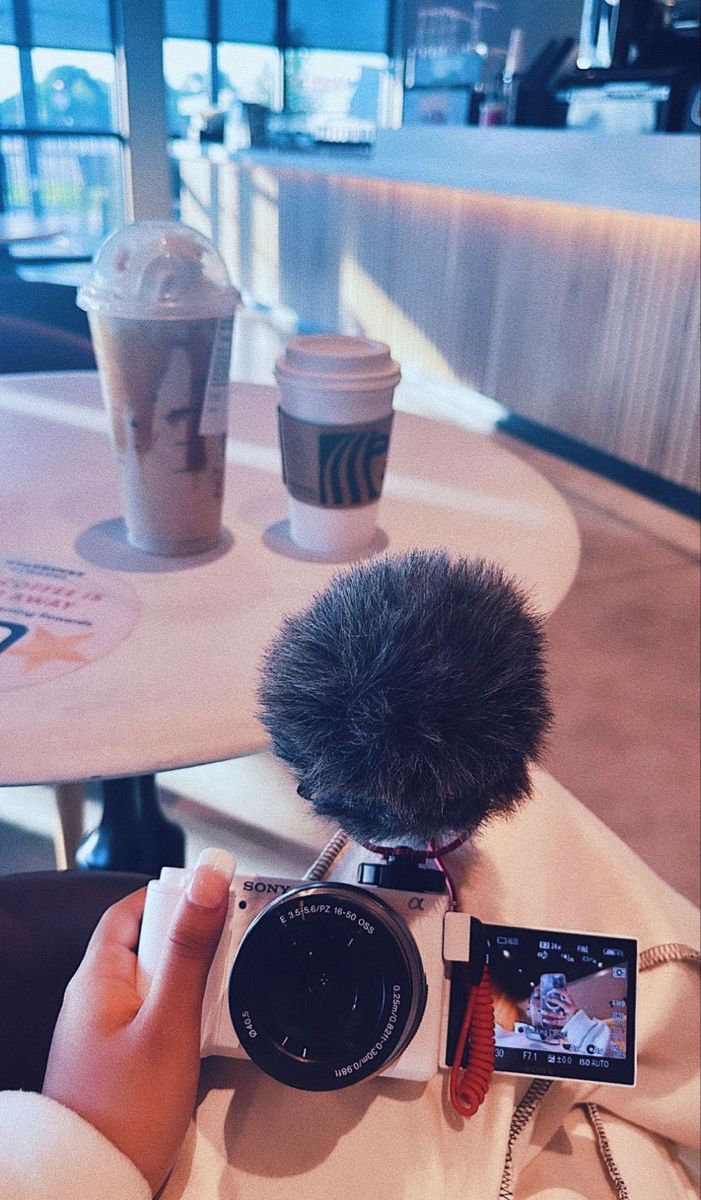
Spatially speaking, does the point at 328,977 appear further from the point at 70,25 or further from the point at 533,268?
the point at 70,25

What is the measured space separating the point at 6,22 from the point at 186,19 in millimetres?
1707

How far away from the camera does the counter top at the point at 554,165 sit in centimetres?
270

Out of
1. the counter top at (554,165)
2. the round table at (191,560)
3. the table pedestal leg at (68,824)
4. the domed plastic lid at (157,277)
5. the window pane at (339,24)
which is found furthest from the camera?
the window pane at (339,24)

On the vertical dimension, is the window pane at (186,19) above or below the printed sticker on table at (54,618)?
above

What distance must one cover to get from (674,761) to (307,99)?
9.04m

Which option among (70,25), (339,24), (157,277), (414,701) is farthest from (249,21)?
(414,701)

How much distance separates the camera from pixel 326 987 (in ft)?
1.33

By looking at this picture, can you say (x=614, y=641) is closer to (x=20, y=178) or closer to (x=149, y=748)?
(x=149, y=748)

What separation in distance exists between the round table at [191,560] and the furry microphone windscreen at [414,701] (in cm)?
12

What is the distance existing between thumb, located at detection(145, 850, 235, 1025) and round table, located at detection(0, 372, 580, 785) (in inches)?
4.6

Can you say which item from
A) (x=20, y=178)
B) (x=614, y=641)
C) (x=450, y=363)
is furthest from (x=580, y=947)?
(x=20, y=178)

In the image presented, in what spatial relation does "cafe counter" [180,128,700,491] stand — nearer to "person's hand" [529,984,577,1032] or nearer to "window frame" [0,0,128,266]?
"person's hand" [529,984,577,1032]

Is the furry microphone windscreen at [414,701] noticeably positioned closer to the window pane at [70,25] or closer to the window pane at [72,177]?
the window pane at [72,177]

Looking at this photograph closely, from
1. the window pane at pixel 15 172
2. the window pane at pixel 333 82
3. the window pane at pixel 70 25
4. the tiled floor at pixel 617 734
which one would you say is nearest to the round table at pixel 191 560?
the tiled floor at pixel 617 734
